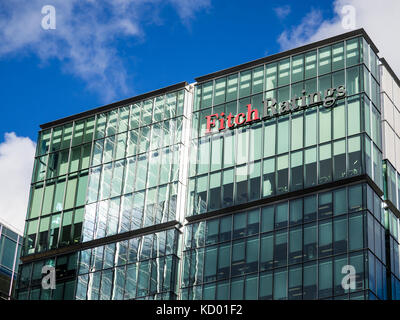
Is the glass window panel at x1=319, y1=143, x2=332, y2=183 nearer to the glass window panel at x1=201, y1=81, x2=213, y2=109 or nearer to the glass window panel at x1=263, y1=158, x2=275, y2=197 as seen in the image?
the glass window panel at x1=263, y1=158, x2=275, y2=197

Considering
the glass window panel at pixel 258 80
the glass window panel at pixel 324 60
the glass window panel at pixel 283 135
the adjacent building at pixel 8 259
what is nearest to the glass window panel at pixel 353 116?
the glass window panel at pixel 324 60

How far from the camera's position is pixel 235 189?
6550 centimetres

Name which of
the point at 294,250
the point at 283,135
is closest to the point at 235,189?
the point at 283,135

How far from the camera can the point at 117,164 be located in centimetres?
7275

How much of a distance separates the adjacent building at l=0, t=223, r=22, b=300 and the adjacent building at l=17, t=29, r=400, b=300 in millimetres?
12676

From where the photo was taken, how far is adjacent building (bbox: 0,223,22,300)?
86.1 meters

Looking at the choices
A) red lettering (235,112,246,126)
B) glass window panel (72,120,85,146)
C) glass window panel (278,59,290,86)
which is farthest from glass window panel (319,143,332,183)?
glass window panel (72,120,85,146)

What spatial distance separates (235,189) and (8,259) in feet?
104

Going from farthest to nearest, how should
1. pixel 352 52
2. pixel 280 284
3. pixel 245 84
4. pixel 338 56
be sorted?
1. pixel 245 84
2. pixel 338 56
3. pixel 352 52
4. pixel 280 284

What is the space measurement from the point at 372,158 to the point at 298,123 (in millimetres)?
6307

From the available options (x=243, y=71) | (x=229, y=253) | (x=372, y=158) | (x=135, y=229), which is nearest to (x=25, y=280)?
(x=135, y=229)

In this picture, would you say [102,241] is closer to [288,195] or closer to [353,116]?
[288,195]
